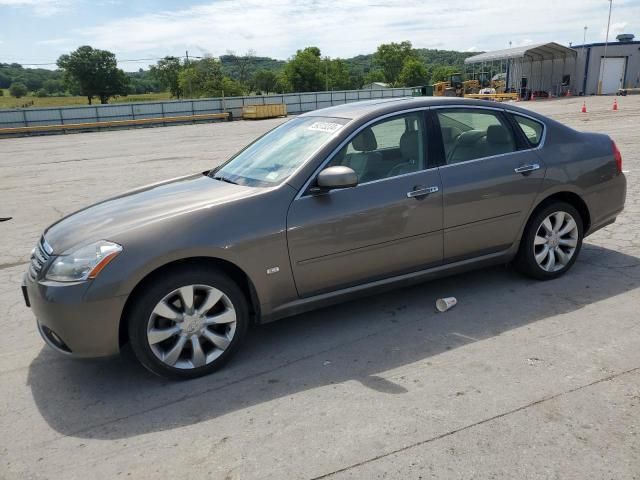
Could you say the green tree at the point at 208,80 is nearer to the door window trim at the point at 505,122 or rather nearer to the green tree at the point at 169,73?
the green tree at the point at 169,73

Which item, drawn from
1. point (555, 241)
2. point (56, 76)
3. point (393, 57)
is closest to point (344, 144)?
point (555, 241)

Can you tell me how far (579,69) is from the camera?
39875mm

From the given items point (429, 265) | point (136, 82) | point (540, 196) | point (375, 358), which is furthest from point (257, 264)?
point (136, 82)

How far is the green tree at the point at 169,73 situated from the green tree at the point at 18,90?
2789 cm

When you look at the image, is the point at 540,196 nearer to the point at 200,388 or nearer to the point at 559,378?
the point at 559,378

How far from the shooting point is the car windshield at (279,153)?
12.5 ft

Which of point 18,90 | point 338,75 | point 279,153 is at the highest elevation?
point 338,75

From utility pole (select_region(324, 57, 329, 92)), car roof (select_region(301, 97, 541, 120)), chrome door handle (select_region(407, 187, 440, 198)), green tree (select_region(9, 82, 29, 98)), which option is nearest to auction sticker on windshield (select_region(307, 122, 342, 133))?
car roof (select_region(301, 97, 541, 120))

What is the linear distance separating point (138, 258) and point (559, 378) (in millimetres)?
2600

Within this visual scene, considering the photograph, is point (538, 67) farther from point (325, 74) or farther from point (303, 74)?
point (325, 74)

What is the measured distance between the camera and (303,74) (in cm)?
10150

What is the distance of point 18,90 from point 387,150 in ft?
369

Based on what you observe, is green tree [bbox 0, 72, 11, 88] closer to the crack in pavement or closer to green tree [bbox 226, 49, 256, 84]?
green tree [bbox 226, 49, 256, 84]

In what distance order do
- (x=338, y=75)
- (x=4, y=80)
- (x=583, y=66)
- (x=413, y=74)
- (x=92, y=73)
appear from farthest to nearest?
1. (x=413, y=74)
2. (x=338, y=75)
3. (x=92, y=73)
4. (x=4, y=80)
5. (x=583, y=66)
